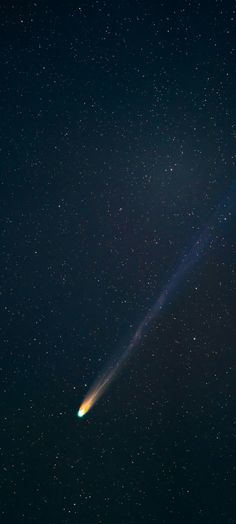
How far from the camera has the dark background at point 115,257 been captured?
2.07ft

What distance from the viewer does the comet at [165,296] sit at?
63cm

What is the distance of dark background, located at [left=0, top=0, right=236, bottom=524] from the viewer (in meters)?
0.63

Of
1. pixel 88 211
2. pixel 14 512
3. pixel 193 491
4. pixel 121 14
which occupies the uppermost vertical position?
pixel 121 14

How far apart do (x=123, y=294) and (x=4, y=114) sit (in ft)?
0.84

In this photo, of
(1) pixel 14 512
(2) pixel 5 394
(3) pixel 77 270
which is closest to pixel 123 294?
(3) pixel 77 270

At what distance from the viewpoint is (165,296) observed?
2.11ft

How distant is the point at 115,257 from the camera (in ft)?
2.11

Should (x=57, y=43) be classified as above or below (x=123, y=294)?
above

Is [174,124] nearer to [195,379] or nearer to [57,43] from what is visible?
[57,43]

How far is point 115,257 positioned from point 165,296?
0.08 m

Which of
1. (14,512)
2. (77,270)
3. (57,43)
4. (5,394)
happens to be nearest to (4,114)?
(57,43)

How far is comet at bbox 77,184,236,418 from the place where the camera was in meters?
0.63

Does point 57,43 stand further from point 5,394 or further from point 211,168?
point 5,394

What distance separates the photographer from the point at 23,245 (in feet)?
2.09
